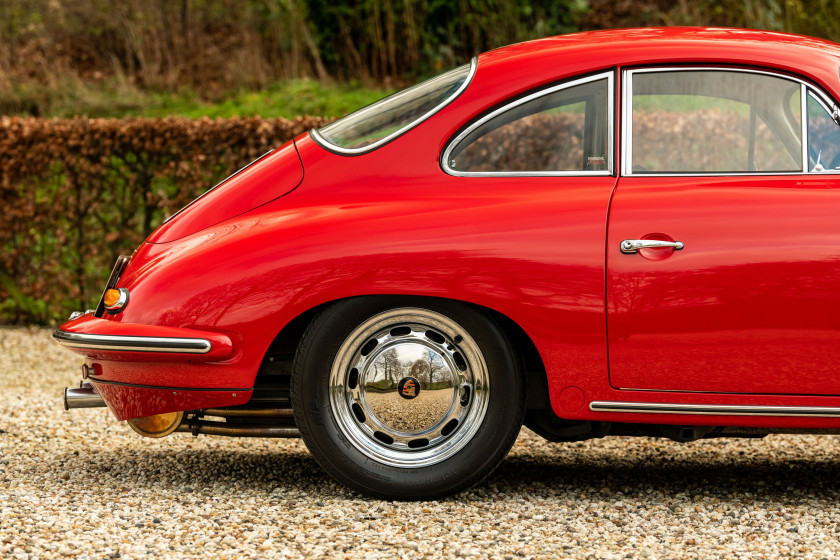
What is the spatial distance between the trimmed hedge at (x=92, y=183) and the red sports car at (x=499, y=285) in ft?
12.7

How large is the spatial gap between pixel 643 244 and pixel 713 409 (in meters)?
0.63

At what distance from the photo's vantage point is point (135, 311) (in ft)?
11.9

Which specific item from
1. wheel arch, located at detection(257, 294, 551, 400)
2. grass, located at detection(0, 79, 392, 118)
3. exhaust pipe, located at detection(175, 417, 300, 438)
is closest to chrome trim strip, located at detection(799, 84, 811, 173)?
wheel arch, located at detection(257, 294, 551, 400)

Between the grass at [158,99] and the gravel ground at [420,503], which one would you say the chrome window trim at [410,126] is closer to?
the gravel ground at [420,503]

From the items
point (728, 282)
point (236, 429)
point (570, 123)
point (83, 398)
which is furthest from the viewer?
point (570, 123)

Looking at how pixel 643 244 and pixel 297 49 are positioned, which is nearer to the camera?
pixel 643 244

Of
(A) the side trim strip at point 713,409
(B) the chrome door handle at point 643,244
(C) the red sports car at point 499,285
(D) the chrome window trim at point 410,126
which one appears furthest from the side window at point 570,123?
(A) the side trim strip at point 713,409

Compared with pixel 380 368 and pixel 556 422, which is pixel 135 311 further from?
pixel 556 422

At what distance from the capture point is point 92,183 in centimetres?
778

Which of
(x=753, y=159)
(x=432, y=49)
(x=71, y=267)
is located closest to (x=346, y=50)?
(x=432, y=49)

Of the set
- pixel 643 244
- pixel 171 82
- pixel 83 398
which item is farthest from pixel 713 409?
pixel 171 82

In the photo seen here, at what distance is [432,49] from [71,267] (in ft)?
18.7

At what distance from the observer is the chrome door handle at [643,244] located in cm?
343

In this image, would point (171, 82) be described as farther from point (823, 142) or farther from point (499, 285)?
point (823, 142)
